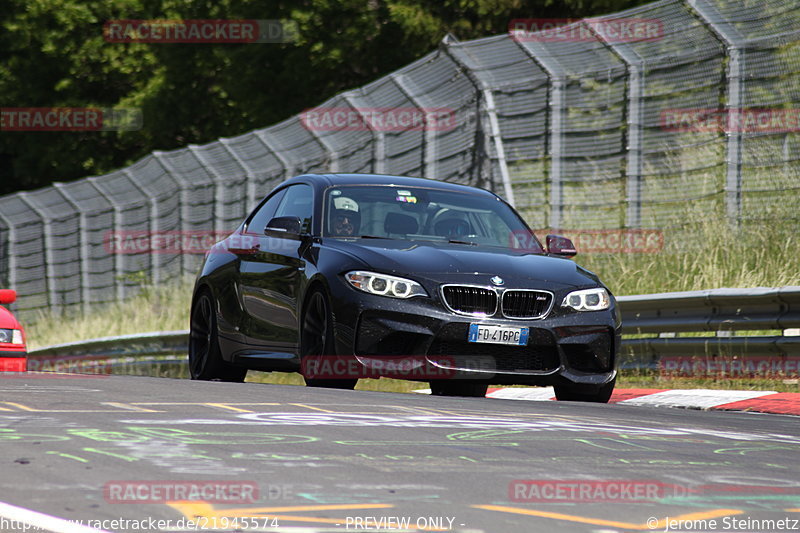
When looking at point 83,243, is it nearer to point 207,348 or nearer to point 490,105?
point 490,105

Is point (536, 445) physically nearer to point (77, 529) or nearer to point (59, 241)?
point (77, 529)

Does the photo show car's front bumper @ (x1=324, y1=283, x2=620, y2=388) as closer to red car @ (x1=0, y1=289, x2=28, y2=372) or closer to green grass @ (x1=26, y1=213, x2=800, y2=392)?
green grass @ (x1=26, y1=213, x2=800, y2=392)

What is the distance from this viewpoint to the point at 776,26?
50.3 feet

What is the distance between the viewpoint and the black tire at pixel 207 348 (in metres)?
11.9

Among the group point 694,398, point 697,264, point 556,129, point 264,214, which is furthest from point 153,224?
point 694,398

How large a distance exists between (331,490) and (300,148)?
15.9m

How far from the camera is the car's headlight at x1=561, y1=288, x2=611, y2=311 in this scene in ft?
32.6

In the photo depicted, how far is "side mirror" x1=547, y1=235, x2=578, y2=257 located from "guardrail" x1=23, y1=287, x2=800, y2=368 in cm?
148

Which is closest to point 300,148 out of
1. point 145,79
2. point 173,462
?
point 173,462

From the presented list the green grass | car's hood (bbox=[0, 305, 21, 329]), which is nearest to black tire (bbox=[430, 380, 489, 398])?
the green grass

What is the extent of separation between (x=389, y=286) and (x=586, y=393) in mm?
1630

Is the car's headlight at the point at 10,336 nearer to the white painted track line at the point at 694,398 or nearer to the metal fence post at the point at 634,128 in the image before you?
the white painted track line at the point at 694,398

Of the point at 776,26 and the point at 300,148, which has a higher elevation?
the point at 776,26

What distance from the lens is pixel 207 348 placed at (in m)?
12.0
